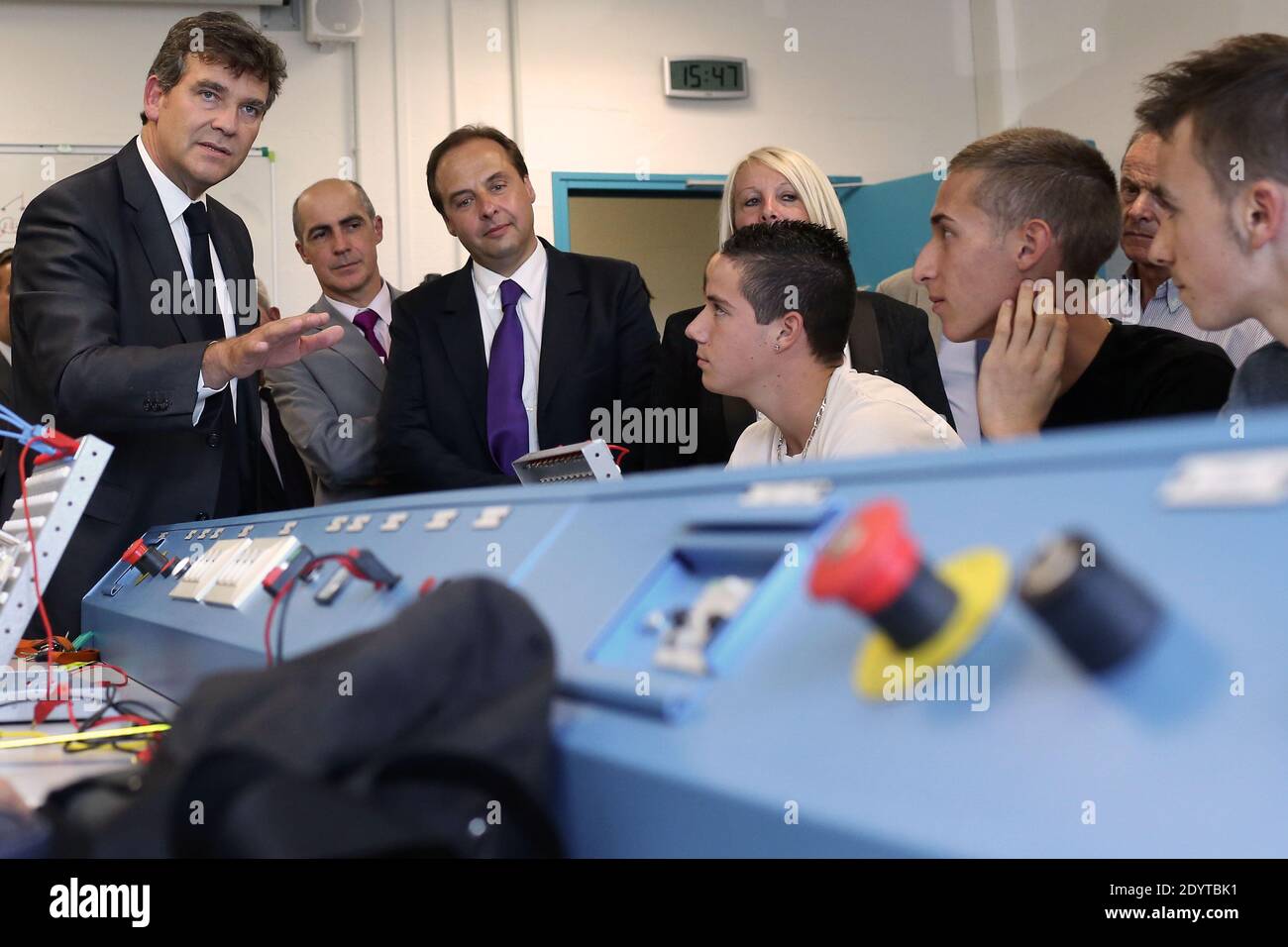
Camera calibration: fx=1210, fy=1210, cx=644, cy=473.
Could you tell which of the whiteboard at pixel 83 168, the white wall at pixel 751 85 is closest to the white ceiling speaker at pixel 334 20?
the whiteboard at pixel 83 168

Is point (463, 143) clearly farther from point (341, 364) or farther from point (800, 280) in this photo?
point (800, 280)

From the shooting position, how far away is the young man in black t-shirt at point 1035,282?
170 cm

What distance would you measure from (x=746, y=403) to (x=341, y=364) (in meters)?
1.11

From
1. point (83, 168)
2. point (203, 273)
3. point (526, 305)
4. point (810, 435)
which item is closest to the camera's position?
point (810, 435)

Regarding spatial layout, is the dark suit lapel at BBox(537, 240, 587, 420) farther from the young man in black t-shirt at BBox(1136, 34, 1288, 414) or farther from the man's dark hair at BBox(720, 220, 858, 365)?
the young man in black t-shirt at BBox(1136, 34, 1288, 414)

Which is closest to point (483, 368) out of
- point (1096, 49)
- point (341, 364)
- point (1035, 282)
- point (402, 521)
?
point (341, 364)

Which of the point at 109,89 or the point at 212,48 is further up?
the point at 109,89

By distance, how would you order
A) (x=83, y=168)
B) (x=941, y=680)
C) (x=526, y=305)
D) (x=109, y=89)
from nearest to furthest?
(x=941, y=680) < (x=526, y=305) < (x=83, y=168) < (x=109, y=89)

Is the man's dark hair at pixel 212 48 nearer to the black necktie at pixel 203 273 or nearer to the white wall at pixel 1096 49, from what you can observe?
the black necktie at pixel 203 273

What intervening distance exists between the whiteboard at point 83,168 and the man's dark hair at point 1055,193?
3494 millimetres

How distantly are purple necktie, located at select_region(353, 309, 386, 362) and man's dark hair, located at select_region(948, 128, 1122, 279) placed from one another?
66.9 inches

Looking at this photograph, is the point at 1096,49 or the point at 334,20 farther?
the point at 1096,49

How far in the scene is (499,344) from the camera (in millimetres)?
2609
